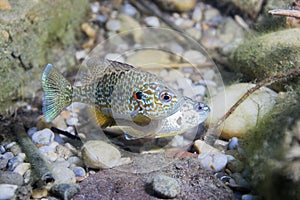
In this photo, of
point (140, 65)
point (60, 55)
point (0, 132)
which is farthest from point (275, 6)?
point (0, 132)

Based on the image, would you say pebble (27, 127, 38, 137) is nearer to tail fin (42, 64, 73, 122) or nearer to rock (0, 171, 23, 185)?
tail fin (42, 64, 73, 122)

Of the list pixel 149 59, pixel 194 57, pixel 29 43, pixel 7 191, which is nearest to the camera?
pixel 7 191

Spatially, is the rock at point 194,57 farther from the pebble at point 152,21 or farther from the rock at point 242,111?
the rock at point 242,111

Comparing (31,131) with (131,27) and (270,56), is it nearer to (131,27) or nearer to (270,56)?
(131,27)

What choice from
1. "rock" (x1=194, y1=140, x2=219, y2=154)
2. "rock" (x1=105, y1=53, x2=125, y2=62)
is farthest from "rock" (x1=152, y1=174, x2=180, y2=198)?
"rock" (x1=105, y1=53, x2=125, y2=62)

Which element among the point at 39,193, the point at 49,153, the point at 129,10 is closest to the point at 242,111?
the point at 49,153

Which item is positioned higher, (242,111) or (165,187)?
(242,111)

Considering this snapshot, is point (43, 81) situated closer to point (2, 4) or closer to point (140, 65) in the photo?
point (2, 4)

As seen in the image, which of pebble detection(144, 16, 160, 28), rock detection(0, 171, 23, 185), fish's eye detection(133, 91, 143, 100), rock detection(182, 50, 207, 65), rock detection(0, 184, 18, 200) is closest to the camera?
rock detection(0, 184, 18, 200)
